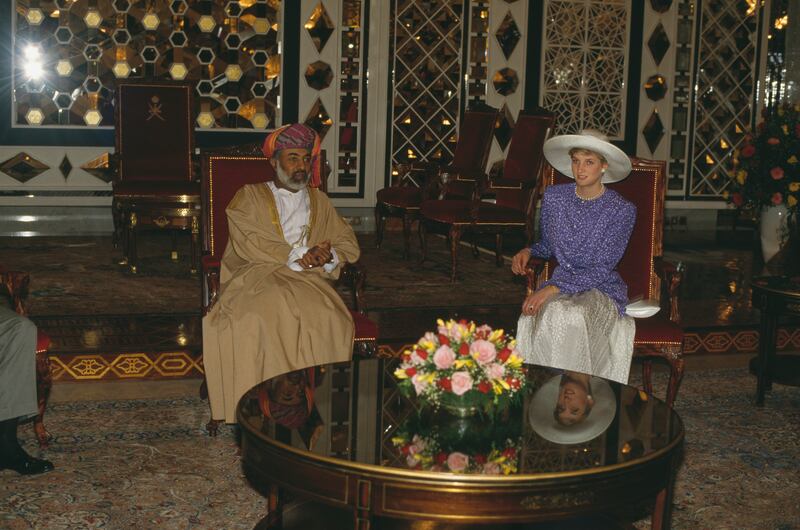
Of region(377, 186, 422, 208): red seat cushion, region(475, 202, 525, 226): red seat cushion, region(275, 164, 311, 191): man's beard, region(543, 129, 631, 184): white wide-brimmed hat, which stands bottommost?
region(475, 202, 525, 226): red seat cushion

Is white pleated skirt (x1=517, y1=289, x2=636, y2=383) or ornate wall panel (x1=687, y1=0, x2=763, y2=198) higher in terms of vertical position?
ornate wall panel (x1=687, y1=0, x2=763, y2=198)

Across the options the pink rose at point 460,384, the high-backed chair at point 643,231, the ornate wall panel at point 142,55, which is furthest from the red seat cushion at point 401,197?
the pink rose at point 460,384

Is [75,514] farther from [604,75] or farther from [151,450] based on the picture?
[604,75]

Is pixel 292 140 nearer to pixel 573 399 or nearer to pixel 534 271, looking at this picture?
pixel 534 271

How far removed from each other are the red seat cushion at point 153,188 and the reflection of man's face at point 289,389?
12.4 feet

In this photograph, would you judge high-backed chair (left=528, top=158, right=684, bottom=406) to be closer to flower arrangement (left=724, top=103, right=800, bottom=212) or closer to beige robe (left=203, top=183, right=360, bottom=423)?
beige robe (left=203, top=183, right=360, bottom=423)

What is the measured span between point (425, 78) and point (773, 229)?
351 centimetres

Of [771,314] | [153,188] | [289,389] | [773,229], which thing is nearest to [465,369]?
[289,389]

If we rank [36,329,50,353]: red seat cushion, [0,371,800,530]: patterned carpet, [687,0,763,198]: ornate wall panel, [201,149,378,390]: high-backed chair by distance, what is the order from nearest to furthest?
[0,371,800,530]: patterned carpet → [36,329,50,353]: red seat cushion → [201,149,378,390]: high-backed chair → [687,0,763,198]: ornate wall panel

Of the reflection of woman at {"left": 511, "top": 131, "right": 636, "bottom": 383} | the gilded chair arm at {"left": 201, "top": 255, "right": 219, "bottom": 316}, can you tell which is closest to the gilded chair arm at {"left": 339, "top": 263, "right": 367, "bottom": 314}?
the gilded chair arm at {"left": 201, "top": 255, "right": 219, "bottom": 316}

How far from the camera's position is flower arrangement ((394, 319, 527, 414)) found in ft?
9.67

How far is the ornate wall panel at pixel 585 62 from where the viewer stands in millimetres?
10094

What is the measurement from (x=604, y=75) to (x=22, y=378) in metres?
7.65

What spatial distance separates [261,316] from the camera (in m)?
4.21
